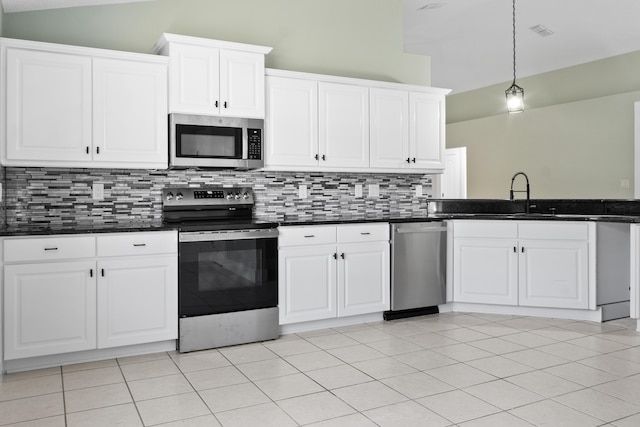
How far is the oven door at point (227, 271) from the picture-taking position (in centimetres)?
361

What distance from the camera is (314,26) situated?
4793mm

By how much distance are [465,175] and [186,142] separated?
5.76 m

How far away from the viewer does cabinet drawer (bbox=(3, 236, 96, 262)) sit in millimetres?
3150

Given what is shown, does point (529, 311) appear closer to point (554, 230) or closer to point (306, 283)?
point (554, 230)

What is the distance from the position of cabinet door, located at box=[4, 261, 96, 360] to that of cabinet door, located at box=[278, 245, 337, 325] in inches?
53.3

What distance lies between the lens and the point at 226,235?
3.71 m

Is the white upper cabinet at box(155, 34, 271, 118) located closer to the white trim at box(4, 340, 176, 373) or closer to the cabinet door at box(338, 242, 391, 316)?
the cabinet door at box(338, 242, 391, 316)

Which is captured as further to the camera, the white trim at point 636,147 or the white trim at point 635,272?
the white trim at point 636,147

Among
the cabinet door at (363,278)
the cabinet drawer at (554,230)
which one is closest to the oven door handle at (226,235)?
the cabinet door at (363,278)

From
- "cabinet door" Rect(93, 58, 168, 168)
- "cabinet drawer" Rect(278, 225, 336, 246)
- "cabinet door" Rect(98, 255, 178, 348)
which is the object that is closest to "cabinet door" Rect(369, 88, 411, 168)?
"cabinet drawer" Rect(278, 225, 336, 246)

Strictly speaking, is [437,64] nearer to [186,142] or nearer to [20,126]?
[186,142]

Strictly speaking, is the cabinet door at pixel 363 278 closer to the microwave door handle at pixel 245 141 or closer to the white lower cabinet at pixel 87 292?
the microwave door handle at pixel 245 141

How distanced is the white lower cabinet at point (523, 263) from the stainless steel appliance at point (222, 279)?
1.87m

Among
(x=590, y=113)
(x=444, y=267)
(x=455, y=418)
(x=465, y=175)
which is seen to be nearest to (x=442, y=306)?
(x=444, y=267)
